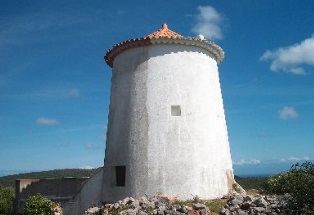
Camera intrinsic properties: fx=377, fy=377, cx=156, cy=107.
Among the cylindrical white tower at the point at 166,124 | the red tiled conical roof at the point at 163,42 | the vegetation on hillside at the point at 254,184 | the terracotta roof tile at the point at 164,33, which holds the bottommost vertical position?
the vegetation on hillside at the point at 254,184

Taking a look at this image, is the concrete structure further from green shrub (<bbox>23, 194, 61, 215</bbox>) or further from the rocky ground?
the rocky ground

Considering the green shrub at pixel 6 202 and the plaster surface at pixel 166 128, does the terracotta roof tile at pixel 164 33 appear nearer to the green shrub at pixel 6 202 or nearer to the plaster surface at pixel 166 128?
the plaster surface at pixel 166 128

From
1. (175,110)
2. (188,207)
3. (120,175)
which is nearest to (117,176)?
(120,175)

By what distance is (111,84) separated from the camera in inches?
794

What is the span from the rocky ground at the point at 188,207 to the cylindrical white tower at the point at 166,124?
49.7 inches

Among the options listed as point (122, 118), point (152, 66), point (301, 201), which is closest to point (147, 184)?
point (122, 118)

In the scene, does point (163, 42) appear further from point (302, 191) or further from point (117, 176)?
point (302, 191)

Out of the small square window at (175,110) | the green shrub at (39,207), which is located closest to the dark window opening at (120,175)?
the small square window at (175,110)

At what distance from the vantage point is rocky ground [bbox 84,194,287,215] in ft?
48.2

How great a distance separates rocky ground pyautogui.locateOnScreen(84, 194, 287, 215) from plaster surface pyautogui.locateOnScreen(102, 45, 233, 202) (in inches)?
50.1

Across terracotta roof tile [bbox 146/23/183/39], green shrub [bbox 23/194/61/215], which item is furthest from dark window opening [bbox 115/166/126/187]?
terracotta roof tile [bbox 146/23/183/39]

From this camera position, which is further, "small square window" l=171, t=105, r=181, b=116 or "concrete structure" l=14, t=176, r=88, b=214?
"concrete structure" l=14, t=176, r=88, b=214

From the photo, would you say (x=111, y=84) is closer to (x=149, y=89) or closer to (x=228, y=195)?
(x=149, y=89)

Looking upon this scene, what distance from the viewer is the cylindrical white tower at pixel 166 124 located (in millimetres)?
17094
